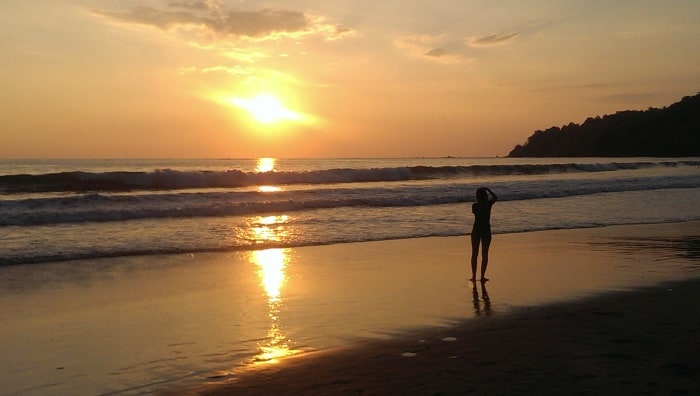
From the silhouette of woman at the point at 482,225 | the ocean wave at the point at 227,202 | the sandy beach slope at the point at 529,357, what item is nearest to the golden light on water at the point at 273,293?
the sandy beach slope at the point at 529,357

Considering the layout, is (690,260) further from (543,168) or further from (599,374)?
(543,168)

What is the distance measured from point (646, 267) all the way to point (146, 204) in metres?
18.0

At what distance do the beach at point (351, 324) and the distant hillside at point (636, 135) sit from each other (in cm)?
10044

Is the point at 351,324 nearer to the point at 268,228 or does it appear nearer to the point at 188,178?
the point at 268,228

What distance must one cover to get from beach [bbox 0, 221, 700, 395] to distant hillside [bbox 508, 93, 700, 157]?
10044 centimetres

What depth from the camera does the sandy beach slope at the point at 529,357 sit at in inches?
204

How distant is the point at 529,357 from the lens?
5902 mm

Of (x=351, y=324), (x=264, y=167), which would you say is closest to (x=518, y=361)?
(x=351, y=324)

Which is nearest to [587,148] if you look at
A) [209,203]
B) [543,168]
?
[543,168]

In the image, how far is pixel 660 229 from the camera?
17516 millimetres

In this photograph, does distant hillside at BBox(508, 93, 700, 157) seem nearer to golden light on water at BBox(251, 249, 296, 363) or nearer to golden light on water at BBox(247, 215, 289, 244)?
golden light on water at BBox(247, 215, 289, 244)

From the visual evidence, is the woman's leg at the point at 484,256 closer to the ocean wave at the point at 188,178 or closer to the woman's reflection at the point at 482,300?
the woman's reflection at the point at 482,300

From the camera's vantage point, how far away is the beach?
5.51 meters

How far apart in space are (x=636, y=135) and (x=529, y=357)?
113658 millimetres
